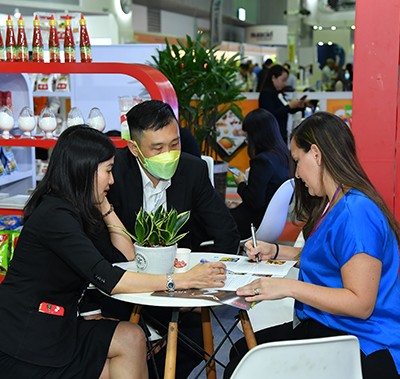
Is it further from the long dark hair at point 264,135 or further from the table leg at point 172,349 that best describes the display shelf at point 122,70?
the table leg at point 172,349

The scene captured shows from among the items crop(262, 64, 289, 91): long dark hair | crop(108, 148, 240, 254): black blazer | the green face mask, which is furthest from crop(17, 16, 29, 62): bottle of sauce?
crop(262, 64, 289, 91): long dark hair

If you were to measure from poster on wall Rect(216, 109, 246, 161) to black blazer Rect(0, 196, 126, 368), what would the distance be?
20.1ft

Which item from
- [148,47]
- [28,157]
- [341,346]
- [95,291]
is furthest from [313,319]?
[148,47]

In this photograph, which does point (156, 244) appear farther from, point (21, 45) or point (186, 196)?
Answer: point (21, 45)

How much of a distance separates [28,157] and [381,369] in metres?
3.29

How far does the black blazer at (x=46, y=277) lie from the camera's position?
221 centimetres

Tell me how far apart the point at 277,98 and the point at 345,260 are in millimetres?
6447

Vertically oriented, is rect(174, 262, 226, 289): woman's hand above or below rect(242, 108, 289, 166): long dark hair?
below

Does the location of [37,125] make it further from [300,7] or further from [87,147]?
[300,7]

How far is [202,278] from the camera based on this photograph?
7.25 ft

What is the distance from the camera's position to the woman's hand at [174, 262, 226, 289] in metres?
2.21

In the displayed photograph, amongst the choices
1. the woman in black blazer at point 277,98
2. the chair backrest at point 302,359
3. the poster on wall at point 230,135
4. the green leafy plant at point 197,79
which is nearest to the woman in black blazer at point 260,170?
the green leafy plant at point 197,79

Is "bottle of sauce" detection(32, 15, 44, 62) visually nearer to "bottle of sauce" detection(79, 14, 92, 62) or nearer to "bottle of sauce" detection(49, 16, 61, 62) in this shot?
"bottle of sauce" detection(49, 16, 61, 62)

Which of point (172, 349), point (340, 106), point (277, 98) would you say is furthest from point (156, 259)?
point (340, 106)
